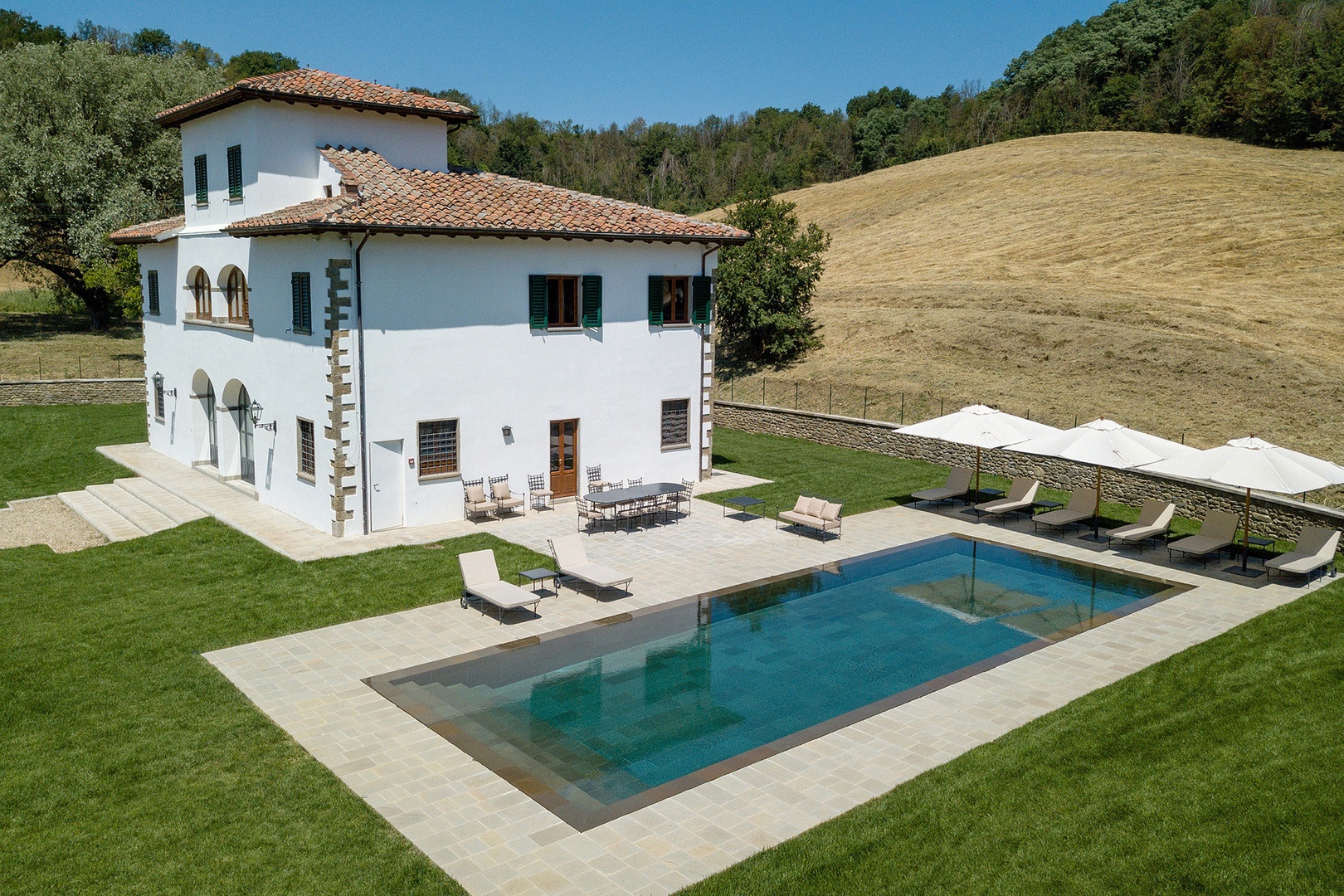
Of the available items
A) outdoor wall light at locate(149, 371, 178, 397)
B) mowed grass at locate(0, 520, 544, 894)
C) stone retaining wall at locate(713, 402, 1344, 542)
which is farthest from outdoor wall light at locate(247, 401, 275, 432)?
stone retaining wall at locate(713, 402, 1344, 542)

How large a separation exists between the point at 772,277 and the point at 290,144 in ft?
73.3

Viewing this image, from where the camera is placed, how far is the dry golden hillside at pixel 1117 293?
30.5 meters

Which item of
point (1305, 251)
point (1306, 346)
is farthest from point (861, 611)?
point (1305, 251)

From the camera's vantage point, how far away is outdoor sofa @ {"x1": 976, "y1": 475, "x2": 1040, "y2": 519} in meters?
22.8

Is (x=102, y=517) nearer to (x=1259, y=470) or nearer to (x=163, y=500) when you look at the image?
(x=163, y=500)

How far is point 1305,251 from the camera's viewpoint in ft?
140

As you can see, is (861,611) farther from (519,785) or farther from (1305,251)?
(1305,251)

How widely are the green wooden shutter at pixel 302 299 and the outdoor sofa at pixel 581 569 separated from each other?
7.37 metres

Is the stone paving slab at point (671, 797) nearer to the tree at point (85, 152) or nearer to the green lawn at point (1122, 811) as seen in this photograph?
the green lawn at point (1122, 811)

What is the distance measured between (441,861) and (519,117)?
448ft

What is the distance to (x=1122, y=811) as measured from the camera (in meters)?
9.73

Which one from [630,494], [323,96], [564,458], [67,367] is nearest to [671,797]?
[630,494]

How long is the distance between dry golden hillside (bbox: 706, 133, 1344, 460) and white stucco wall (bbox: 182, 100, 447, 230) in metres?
18.6

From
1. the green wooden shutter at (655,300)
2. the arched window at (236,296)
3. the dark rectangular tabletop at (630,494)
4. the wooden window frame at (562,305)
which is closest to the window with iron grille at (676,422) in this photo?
the green wooden shutter at (655,300)
